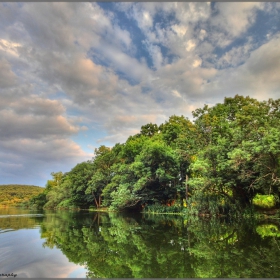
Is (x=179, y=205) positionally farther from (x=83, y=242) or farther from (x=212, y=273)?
(x=212, y=273)

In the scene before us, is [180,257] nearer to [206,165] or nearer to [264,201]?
[206,165]

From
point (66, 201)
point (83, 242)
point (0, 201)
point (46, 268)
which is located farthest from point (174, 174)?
point (0, 201)

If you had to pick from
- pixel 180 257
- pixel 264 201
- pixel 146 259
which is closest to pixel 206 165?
pixel 264 201

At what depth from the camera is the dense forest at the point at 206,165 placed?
14891 millimetres

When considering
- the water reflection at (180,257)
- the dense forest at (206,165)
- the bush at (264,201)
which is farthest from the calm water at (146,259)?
Result: the bush at (264,201)

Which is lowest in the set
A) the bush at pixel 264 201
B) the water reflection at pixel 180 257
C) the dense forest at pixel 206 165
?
the water reflection at pixel 180 257

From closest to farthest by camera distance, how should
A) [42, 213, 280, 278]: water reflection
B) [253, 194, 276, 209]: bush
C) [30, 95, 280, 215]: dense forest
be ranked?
[42, 213, 280, 278]: water reflection
[30, 95, 280, 215]: dense forest
[253, 194, 276, 209]: bush

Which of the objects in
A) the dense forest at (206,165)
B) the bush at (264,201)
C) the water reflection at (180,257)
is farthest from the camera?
the bush at (264,201)

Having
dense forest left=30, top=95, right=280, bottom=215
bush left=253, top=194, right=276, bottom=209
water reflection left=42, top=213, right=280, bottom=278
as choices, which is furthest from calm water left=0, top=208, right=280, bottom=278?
bush left=253, top=194, right=276, bottom=209

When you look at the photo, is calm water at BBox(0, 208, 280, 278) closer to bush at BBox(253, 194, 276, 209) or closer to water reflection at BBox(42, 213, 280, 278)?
water reflection at BBox(42, 213, 280, 278)

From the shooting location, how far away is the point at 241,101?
1053 inches

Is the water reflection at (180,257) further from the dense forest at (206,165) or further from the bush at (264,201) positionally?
the bush at (264,201)

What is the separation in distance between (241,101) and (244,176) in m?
14.2

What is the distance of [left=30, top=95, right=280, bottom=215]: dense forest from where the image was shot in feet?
48.9
